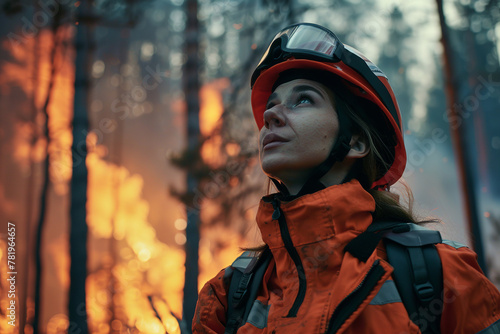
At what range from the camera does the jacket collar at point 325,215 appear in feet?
4.70

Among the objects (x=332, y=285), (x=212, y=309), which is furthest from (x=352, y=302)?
(x=212, y=309)

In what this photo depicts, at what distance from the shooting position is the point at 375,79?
181 centimetres

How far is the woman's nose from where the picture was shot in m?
1.67

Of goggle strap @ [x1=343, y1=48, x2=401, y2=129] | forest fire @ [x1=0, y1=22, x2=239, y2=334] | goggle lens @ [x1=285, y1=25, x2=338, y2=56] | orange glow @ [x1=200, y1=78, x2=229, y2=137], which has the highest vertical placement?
orange glow @ [x1=200, y1=78, x2=229, y2=137]

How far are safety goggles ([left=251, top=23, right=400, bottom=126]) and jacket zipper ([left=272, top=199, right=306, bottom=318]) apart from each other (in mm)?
716

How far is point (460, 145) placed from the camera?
17.9 ft

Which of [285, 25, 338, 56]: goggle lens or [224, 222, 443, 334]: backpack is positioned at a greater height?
[285, 25, 338, 56]: goggle lens

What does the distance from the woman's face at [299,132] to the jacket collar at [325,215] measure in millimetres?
172

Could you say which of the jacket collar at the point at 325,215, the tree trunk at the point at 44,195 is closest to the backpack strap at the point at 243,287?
the jacket collar at the point at 325,215

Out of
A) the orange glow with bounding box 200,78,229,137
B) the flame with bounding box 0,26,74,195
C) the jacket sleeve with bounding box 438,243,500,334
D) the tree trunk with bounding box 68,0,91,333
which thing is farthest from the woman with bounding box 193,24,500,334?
the flame with bounding box 0,26,74,195

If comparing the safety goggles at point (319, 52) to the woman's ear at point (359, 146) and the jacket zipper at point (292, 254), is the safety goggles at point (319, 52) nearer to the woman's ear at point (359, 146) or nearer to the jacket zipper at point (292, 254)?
the woman's ear at point (359, 146)

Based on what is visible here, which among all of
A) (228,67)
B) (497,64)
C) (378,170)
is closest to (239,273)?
(378,170)

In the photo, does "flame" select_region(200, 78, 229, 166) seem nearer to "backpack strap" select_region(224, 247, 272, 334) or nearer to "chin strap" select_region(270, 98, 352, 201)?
"backpack strap" select_region(224, 247, 272, 334)

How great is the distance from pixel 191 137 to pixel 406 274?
4.56 m
